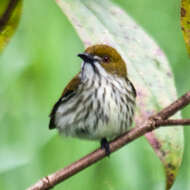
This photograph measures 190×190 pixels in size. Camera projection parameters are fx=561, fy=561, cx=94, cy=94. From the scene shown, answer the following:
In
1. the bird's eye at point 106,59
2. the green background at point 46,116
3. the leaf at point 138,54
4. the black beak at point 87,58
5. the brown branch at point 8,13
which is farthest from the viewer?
the green background at point 46,116

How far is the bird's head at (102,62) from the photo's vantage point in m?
2.49

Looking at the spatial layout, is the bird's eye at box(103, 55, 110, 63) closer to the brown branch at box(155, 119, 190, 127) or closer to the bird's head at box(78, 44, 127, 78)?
the bird's head at box(78, 44, 127, 78)

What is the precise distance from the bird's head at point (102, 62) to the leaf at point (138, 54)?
0.57m

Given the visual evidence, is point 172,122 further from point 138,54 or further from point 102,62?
point 102,62

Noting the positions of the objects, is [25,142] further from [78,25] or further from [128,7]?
[78,25]

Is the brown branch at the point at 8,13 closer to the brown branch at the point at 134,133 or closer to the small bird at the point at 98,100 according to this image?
the brown branch at the point at 134,133

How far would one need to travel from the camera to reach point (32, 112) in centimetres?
334

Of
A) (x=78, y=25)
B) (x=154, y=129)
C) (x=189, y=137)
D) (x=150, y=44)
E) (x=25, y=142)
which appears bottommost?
(x=189, y=137)

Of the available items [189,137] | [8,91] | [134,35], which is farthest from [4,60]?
[134,35]

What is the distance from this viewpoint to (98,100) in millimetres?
2553

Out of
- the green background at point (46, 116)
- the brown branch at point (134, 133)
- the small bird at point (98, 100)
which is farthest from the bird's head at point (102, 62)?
the brown branch at point (134, 133)

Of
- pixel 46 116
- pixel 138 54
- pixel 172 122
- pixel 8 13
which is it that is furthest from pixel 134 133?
pixel 46 116

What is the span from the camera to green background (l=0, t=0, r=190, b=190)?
3104mm

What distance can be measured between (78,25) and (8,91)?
170 centimetres
